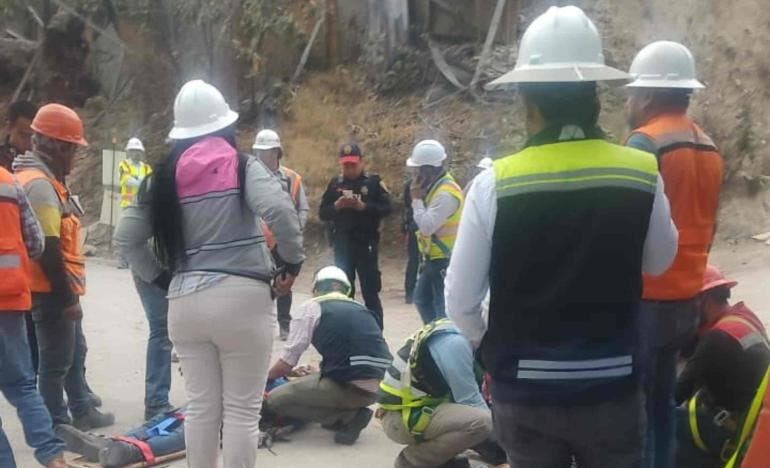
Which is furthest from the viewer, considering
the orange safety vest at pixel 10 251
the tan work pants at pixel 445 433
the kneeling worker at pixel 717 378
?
the tan work pants at pixel 445 433

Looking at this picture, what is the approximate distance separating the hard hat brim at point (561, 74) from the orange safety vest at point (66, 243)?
11.4 ft

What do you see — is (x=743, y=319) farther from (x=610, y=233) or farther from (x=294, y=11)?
(x=294, y=11)

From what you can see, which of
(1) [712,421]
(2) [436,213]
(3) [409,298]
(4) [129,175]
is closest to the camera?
(1) [712,421]

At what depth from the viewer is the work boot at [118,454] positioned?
5.66 meters

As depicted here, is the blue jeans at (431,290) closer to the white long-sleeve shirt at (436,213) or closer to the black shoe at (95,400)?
the white long-sleeve shirt at (436,213)

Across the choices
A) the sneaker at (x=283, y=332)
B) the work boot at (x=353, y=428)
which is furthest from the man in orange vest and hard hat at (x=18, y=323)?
the sneaker at (x=283, y=332)

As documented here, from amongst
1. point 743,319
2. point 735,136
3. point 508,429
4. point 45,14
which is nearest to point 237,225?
→ point 508,429

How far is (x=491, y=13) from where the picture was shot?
1894 cm

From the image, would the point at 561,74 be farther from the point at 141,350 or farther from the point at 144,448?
the point at 141,350

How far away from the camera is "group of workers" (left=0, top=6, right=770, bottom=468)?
2928 mm

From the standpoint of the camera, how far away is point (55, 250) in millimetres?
5641

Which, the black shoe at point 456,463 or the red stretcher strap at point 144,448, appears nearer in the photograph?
the black shoe at point 456,463

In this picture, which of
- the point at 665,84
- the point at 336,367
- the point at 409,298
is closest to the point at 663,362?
the point at 665,84

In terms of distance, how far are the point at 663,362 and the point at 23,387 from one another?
312 cm
